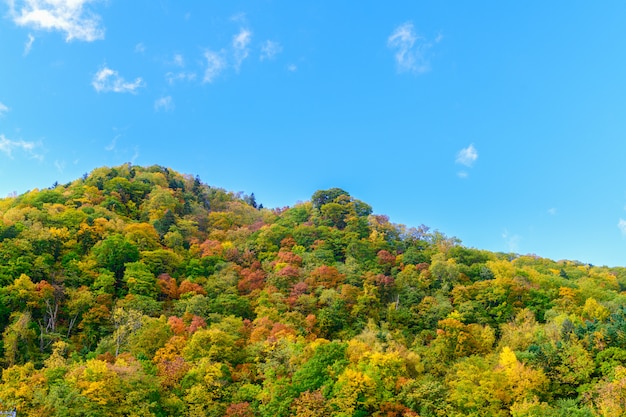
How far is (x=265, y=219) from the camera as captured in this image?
63594 mm

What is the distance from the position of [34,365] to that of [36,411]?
7845 mm

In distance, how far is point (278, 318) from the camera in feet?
127

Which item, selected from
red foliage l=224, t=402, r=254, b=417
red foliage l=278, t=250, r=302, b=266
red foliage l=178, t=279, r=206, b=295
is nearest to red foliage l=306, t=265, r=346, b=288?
red foliage l=278, t=250, r=302, b=266

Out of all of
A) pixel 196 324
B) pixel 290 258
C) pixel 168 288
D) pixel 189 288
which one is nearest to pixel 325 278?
pixel 290 258

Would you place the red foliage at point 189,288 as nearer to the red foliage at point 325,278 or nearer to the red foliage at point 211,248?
the red foliage at point 211,248

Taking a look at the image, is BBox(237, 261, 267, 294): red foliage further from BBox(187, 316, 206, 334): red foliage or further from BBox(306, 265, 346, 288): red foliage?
BBox(187, 316, 206, 334): red foliage

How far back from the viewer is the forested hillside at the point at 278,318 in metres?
28.1

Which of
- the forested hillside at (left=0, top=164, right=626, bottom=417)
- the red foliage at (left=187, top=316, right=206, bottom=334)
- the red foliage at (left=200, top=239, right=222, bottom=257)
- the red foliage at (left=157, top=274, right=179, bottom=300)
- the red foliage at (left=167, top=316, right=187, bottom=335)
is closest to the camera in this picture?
the forested hillside at (left=0, top=164, right=626, bottom=417)

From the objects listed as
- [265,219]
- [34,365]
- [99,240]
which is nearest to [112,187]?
[99,240]

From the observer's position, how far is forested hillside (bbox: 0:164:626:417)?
2812 centimetres

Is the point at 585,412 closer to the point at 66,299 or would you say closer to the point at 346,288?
the point at 346,288

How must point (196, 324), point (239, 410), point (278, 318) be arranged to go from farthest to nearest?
point (278, 318) < point (196, 324) < point (239, 410)

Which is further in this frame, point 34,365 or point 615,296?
point 615,296

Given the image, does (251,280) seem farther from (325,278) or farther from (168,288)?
(168,288)
